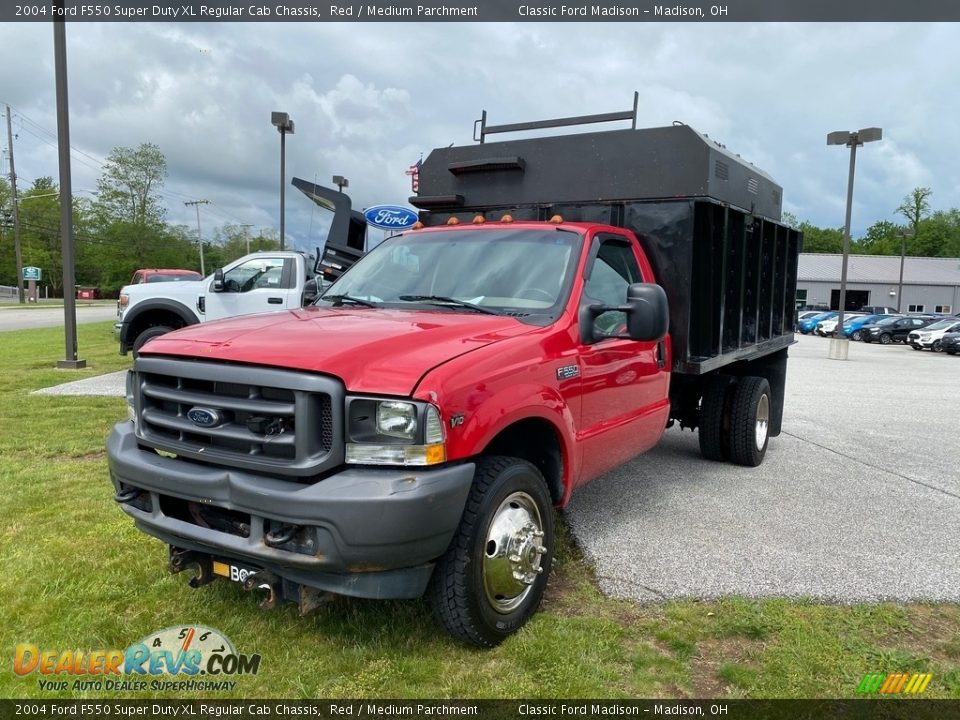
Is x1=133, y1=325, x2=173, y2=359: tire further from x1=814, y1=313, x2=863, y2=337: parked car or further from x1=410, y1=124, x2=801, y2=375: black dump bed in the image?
x1=814, y1=313, x2=863, y2=337: parked car

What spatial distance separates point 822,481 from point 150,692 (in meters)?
5.55

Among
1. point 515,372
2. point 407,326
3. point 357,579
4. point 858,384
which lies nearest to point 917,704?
A: point 515,372

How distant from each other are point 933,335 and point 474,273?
33.3 m

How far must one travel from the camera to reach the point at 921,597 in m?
3.82

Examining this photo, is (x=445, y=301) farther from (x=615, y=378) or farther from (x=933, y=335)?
(x=933, y=335)

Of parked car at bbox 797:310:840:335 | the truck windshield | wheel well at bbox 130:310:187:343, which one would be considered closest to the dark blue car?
parked car at bbox 797:310:840:335

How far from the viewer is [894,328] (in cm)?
3625

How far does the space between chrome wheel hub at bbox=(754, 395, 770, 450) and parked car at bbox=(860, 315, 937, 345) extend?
3466 cm

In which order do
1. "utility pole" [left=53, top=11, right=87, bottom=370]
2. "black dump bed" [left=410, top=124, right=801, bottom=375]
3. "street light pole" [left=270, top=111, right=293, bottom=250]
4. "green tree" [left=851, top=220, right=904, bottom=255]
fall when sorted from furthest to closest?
"green tree" [left=851, top=220, right=904, bottom=255]
"street light pole" [left=270, top=111, right=293, bottom=250]
"utility pole" [left=53, top=11, right=87, bottom=370]
"black dump bed" [left=410, top=124, right=801, bottom=375]

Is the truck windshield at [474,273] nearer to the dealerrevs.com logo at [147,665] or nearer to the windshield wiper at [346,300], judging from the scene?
the windshield wiper at [346,300]

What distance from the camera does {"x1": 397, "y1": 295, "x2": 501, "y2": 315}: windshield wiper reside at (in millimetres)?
3758

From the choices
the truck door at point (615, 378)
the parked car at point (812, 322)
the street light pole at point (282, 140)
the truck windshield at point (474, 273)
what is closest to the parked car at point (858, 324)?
the parked car at point (812, 322)

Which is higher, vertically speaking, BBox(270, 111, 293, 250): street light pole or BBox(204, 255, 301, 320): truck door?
BBox(270, 111, 293, 250): street light pole

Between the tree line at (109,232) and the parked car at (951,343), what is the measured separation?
58757 millimetres
